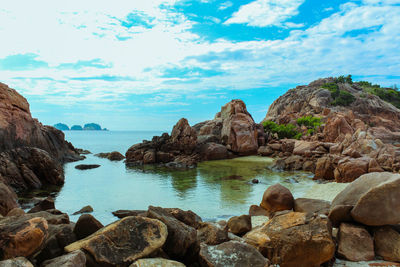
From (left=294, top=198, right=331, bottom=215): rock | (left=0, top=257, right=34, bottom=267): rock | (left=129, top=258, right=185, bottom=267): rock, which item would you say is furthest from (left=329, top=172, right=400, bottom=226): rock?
(left=0, top=257, right=34, bottom=267): rock

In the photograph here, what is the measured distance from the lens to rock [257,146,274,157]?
1695 inches

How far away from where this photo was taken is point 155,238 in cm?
546

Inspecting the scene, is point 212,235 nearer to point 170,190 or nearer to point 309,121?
point 170,190

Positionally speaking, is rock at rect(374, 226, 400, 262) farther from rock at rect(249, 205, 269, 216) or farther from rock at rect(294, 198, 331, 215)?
rock at rect(249, 205, 269, 216)

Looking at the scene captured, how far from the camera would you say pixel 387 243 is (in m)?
7.39

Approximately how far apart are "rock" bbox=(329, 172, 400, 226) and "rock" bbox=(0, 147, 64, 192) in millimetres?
20445

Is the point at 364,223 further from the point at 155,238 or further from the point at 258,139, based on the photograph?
the point at 258,139

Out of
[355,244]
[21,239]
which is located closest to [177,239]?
[21,239]

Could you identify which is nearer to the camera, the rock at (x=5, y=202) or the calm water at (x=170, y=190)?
the rock at (x=5, y=202)

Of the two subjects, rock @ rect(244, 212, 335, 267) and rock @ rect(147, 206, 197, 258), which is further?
rock @ rect(244, 212, 335, 267)

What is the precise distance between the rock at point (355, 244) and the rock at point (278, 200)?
→ 5.14 m

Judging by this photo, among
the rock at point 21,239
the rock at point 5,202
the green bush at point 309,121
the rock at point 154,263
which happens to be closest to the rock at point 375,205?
the rock at point 154,263

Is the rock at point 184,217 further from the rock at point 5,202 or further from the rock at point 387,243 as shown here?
the rock at point 5,202

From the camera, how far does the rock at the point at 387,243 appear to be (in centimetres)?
719
